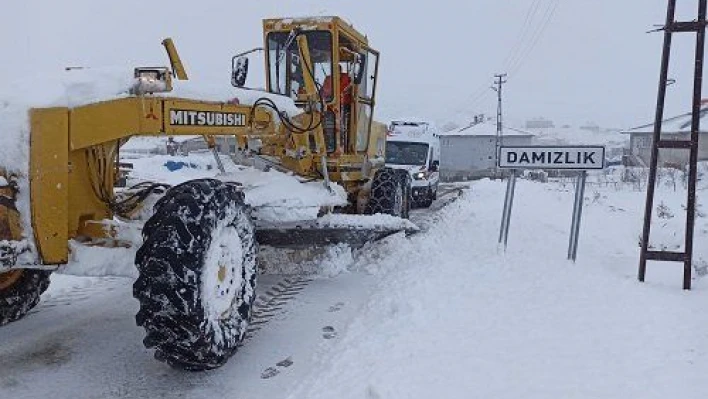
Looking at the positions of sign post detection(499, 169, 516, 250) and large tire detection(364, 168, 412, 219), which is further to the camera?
large tire detection(364, 168, 412, 219)

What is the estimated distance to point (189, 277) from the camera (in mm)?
4070

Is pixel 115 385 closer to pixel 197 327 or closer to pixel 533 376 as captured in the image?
pixel 197 327

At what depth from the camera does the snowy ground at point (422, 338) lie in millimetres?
4184

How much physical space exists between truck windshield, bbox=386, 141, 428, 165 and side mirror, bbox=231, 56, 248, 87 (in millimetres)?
12023

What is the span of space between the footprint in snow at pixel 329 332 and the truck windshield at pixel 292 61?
3628 millimetres

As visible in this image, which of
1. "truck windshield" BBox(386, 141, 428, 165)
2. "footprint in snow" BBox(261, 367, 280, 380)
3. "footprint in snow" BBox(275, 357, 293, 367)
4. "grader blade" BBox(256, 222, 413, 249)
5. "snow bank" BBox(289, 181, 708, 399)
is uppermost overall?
"truck windshield" BBox(386, 141, 428, 165)

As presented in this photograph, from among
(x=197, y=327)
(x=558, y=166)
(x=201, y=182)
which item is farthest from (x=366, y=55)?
(x=197, y=327)

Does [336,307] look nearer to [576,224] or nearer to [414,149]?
[576,224]

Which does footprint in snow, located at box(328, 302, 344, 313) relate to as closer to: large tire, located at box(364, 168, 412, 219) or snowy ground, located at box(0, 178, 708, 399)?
snowy ground, located at box(0, 178, 708, 399)

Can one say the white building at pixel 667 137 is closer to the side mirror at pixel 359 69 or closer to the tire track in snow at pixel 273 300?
the side mirror at pixel 359 69

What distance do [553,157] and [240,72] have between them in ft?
13.0

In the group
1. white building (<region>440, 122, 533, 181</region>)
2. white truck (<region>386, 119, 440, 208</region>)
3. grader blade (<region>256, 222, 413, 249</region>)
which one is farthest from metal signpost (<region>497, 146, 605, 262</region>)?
white building (<region>440, 122, 533, 181</region>)

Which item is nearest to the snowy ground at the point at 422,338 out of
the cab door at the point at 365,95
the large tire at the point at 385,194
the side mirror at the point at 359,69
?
the large tire at the point at 385,194

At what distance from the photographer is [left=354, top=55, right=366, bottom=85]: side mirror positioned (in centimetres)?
911
